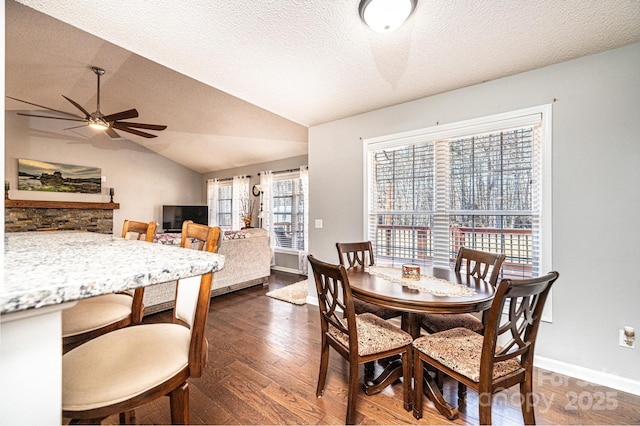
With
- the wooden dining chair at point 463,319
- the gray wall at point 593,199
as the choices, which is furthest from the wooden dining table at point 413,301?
the gray wall at point 593,199

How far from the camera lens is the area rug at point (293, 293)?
3.54m

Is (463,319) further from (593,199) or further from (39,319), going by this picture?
(39,319)

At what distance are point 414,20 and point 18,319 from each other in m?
2.14

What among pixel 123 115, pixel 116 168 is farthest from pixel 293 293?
pixel 116 168

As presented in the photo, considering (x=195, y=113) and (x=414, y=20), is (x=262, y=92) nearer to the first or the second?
(x=414, y=20)

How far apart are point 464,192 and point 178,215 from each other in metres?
6.44

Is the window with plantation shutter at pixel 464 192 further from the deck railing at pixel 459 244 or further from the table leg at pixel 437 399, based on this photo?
the table leg at pixel 437 399

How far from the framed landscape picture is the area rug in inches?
189

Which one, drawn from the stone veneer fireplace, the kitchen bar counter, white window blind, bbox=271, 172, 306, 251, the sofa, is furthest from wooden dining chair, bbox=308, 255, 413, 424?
the stone veneer fireplace

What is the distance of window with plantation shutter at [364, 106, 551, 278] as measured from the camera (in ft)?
7.14

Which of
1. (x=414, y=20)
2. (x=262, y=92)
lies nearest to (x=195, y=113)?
(x=262, y=92)

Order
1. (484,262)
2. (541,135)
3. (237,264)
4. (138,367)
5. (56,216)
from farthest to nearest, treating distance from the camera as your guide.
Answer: (56,216) → (237,264) → (541,135) → (484,262) → (138,367)

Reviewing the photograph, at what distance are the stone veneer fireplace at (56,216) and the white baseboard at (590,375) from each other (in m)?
6.50

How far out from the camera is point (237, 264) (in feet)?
12.7
